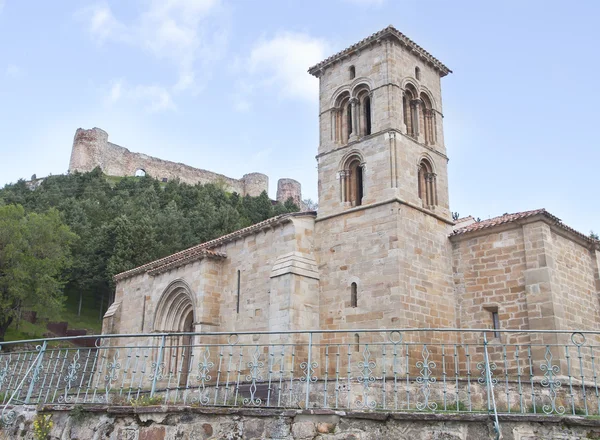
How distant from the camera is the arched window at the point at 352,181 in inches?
830

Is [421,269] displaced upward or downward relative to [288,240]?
downward

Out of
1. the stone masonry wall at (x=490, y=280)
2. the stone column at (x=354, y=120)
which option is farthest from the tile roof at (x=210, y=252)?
the stone masonry wall at (x=490, y=280)

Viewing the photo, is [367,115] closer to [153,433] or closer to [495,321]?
[495,321]

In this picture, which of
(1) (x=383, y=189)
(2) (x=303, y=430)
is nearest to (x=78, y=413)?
(2) (x=303, y=430)

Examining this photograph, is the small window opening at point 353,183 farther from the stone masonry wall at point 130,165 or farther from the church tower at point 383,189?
the stone masonry wall at point 130,165

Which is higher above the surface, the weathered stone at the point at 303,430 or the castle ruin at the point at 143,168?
the castle ruin at the point at 143,168

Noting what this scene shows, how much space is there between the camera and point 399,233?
62.2ft

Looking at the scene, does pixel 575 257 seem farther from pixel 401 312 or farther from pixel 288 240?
pixel 288 240

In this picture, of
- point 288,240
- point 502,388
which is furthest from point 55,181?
point 502,388

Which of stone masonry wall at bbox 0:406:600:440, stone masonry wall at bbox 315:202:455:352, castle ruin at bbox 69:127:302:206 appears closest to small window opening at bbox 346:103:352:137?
stone masonry wall at bbox 315:202:455:352

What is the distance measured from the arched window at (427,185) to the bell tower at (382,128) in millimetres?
37

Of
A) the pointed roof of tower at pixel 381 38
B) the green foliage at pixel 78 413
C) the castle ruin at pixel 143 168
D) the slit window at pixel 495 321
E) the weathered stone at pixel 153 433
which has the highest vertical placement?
the castle ruin at pixel 143 168

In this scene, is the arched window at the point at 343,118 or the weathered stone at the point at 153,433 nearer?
the weathered stone at the point at 153,433

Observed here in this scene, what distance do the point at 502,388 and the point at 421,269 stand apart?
16.4 feet
